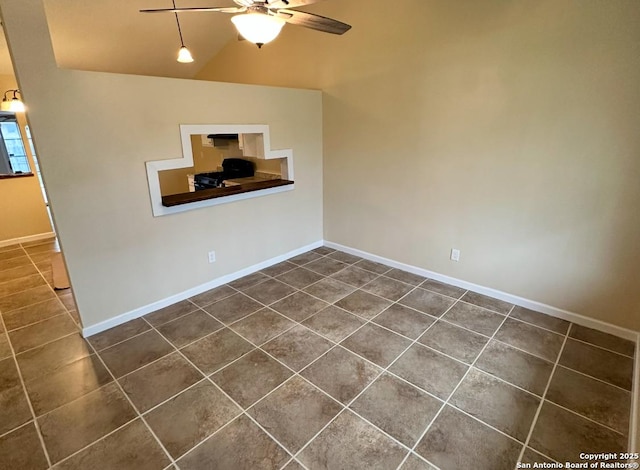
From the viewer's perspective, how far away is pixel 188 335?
264 cm

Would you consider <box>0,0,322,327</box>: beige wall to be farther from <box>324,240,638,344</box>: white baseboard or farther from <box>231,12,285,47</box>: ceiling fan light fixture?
<box>324,240,638,344</box>: white baseboard

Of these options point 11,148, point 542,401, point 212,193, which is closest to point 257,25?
point 212,193

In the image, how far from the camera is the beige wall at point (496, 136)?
92.0 inches

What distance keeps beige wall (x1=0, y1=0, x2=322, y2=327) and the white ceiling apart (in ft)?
5.28

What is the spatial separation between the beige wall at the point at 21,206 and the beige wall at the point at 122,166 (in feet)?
11.3

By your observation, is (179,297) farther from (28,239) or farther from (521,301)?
(28,239)

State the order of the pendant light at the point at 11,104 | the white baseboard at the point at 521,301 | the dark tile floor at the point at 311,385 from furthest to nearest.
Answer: the pendant light at the point at 11,104, the white baseboard at the point at 521,301, the dark tile floor at the point at 311,385

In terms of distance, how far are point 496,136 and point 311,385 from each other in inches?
100

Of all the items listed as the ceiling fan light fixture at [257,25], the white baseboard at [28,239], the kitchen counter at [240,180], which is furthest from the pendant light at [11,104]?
the ceiling fan light fixture at [257,25]

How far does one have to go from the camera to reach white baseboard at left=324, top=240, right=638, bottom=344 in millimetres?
2590

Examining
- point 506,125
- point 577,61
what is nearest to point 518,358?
point 506,125

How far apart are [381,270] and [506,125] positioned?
1.94 metres

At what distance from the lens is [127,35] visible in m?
4.00

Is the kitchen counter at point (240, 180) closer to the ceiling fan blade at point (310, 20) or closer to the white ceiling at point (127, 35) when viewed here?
the white ceiling at point (127, 35)
